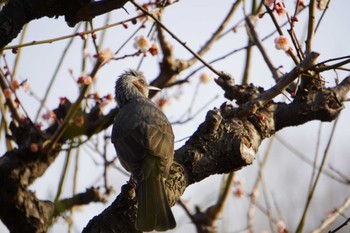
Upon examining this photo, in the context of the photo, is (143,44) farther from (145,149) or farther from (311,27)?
(311,27)

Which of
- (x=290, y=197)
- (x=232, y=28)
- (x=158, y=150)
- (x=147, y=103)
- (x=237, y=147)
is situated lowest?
(x=237, y=147)

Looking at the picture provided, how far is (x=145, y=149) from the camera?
A: 4.96 meters

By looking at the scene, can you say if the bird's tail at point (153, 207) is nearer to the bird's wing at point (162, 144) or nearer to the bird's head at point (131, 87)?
the bird's wing at point (162, 144)

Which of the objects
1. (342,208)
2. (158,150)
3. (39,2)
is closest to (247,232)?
(342,208)

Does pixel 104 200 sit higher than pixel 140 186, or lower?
higher

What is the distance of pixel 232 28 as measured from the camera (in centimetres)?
629

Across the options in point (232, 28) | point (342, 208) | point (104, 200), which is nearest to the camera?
point (342, 208)

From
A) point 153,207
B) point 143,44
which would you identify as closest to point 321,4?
point 143,44

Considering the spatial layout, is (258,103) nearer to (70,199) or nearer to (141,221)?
(141,221)

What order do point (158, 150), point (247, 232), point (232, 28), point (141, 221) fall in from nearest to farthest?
point (141, 221), point (158, 150), point (232, 28), point (247, 232)

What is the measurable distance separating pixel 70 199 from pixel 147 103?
1.34m

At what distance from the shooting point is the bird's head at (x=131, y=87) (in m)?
6.36

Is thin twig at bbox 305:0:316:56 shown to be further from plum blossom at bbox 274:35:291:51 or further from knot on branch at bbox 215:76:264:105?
knot on branch at bbox 215:76:264:105

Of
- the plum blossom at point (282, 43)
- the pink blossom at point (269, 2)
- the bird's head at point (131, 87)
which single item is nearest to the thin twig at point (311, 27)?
the plum blossom at point (282, 43)
